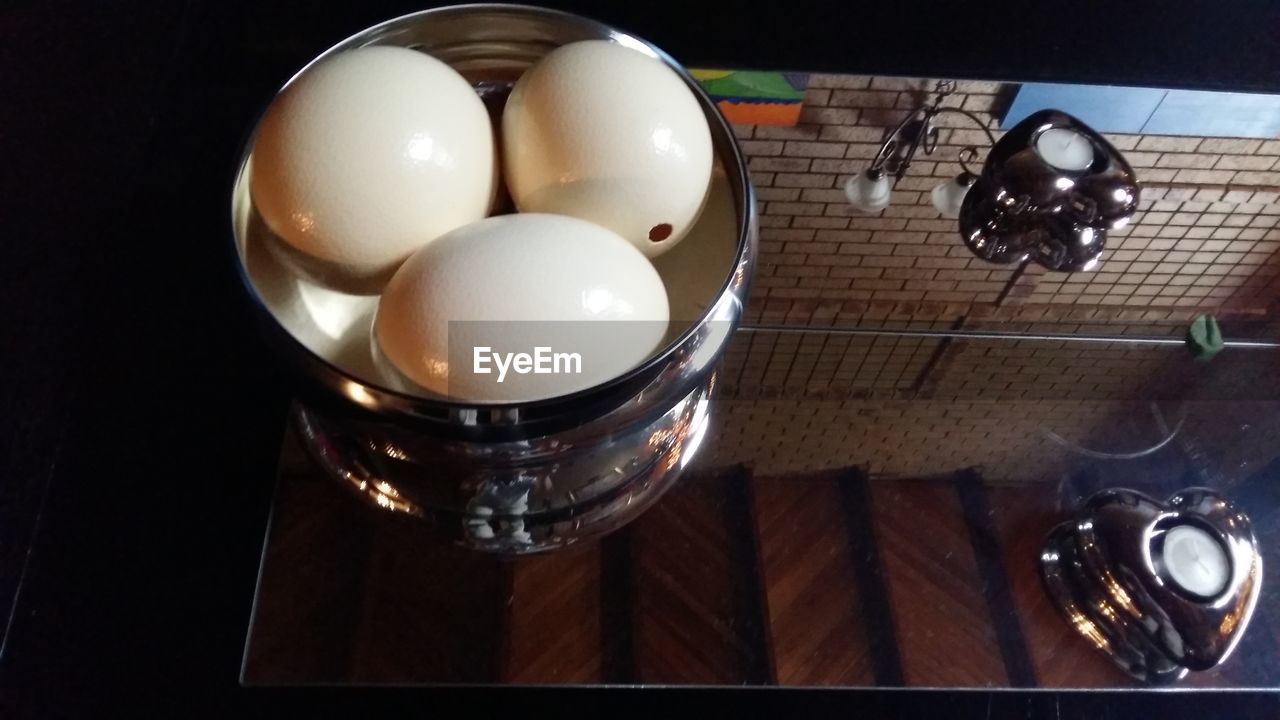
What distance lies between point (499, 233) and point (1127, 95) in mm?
512

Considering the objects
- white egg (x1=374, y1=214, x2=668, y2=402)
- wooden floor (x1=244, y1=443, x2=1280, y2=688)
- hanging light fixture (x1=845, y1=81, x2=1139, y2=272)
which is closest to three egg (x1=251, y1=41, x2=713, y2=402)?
white egg (x1=374, y1=214, x2=668, y2=402)

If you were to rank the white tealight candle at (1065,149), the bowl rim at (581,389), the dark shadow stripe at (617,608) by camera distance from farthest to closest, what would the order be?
the white tealight candle at (1065,149), the dark shadow stripe at (617,608), the bowl rim at (581,389)

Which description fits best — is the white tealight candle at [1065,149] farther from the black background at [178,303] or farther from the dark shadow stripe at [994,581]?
the dark shadow stripe at [994,581]

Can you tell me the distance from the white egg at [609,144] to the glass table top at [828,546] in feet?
0.57

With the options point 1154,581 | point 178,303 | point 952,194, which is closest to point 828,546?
point 1154,581

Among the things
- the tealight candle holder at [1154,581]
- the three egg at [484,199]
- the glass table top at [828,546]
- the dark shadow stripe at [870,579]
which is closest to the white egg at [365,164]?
the three egg at [484,199]

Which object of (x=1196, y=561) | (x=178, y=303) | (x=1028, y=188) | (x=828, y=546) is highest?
(x=1028, y=188)

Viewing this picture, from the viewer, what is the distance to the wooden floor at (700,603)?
48 centimetres

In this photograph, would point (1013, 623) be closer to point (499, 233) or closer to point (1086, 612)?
point (1086, 612)

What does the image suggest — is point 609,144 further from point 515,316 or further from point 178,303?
point 178,303

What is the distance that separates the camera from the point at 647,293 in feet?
1.34

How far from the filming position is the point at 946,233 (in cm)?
65

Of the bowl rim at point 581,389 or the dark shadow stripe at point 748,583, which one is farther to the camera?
the dark shadow stripe at point 748,583

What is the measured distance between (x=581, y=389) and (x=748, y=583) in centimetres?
18
